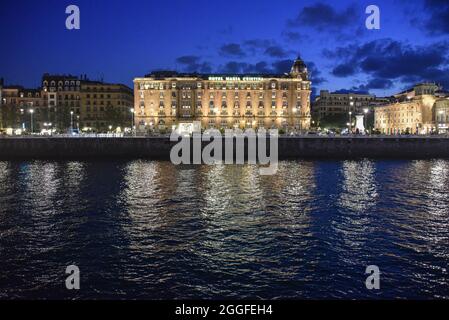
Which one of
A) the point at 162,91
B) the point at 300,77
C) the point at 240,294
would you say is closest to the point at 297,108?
the point at 300,77

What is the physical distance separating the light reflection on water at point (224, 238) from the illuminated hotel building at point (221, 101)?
124363 millimetres

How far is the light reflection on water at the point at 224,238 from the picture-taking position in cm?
2180

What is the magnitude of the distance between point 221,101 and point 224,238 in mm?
154859

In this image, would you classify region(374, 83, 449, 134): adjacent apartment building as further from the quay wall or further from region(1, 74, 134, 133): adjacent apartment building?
region(1, 74, 134, 133): adjacent apartment building

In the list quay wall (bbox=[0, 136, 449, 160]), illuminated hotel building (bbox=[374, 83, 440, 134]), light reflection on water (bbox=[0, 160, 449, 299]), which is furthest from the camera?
A: illuminated hotel building (bbox=[374, 83, 440, 134])

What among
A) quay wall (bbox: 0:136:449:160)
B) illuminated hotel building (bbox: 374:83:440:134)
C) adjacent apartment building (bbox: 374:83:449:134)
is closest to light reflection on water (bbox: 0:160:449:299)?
quay wall (bbox: 0:136:449:160)

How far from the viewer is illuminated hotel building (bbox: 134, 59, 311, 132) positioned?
180m

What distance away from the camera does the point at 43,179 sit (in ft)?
208

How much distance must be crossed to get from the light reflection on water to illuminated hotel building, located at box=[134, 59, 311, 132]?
408 feet

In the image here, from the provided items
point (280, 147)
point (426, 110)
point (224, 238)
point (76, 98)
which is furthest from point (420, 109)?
point (224, 238)

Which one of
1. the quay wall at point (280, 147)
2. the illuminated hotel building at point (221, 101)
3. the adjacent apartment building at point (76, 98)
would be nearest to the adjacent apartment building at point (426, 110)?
the illuminated hotel building at point (221, 101)

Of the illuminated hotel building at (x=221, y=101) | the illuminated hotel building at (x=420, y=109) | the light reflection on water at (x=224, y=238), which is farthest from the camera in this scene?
the illuminated hotel building at (x=221, y=101)

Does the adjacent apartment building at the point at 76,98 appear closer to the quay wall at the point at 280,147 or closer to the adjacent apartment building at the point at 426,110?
the quay wall at the point at 280,147
